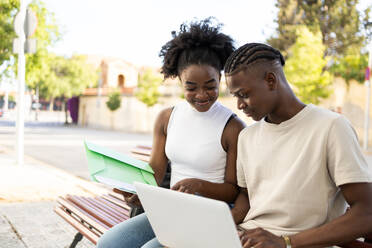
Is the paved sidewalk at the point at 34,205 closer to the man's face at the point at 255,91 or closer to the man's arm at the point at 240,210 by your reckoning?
the man's arm at the point at 240,210

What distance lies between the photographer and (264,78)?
1.75m

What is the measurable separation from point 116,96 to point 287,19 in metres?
16.8

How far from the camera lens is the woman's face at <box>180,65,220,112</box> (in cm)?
234

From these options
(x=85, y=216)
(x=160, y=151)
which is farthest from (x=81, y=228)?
(x=160, y=151)

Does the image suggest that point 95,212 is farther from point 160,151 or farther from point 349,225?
point 349,225

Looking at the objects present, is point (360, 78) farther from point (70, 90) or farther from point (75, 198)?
point (70, 90)

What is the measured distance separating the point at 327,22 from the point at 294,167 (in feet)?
96.2

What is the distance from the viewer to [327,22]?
28891 mm

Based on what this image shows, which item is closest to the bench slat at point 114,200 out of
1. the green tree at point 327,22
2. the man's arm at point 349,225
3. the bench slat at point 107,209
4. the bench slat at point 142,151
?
the bench slat at point 107,209

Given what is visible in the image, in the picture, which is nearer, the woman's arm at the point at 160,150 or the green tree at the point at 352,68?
the woman's arm at the point at 160,150

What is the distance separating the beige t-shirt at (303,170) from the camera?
1600 mm

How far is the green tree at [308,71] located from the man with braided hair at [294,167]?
20.5 meters

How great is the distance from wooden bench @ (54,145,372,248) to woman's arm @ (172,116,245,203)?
572mm

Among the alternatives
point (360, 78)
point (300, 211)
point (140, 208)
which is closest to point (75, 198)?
point (140, 208)
